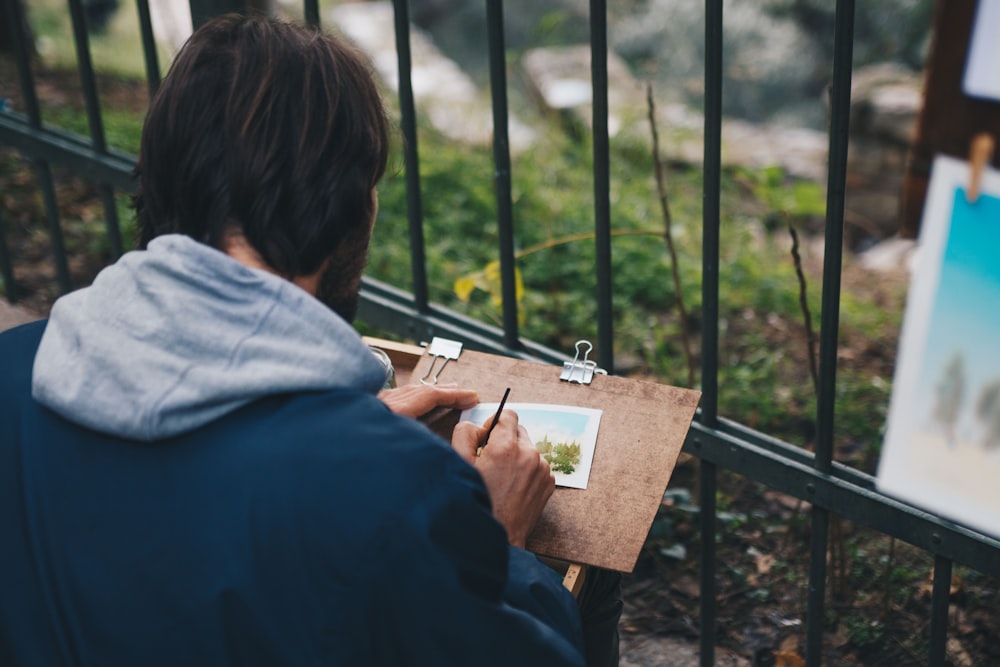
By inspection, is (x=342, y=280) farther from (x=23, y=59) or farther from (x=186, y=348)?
(x=23, y=59)

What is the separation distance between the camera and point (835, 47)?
187 cm

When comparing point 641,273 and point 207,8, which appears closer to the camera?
point 207,8

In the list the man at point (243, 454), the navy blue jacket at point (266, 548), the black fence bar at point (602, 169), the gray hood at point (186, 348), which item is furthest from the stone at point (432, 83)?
the navy blue jacket at point (266, 548)

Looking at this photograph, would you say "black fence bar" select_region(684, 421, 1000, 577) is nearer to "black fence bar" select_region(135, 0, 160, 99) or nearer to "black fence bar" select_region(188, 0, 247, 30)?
"black fence bar" select_region(188, 0, 247, 30)

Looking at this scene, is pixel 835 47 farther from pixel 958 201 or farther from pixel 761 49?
pixel 761 49

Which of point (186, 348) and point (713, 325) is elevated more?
point (186, 348)

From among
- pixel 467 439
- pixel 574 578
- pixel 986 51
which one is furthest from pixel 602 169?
pixel 986 51

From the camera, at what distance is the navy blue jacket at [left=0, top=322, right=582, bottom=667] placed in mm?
1272

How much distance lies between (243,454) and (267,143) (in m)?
0.42

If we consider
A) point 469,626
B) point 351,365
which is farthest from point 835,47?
point 469,626

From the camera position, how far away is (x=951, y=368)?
106 cm

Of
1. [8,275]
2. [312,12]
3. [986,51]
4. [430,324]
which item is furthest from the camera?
[8,275]

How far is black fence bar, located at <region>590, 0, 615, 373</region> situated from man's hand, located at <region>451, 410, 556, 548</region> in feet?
2.25

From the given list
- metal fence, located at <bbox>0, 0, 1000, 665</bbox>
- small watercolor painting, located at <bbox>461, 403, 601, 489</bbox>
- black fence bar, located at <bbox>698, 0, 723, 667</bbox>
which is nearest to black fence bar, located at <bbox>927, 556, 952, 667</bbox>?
metal fence, located at <bbox>0, 0, 1000, 665</bbox>
